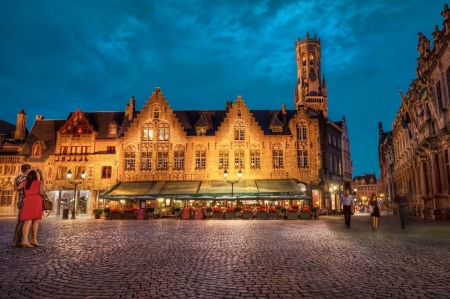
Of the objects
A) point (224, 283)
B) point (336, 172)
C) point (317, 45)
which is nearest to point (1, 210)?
point (336, 172)

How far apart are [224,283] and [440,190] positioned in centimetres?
2516

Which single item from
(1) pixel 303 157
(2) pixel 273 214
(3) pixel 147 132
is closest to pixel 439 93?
(2) pixel 273 214

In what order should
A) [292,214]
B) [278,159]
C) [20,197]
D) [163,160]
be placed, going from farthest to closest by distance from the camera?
1. [163,160]
2. [278,159]
3. [292,214]
4. [20,197]

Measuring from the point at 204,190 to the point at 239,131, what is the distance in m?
8.45

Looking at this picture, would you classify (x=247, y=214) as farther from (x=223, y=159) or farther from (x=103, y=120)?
(x=103, y=120)

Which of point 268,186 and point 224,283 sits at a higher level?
point 268,186

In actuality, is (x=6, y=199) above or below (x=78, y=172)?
below

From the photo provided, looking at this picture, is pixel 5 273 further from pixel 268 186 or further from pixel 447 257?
pixel 268 186

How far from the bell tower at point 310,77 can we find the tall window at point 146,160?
6939cm

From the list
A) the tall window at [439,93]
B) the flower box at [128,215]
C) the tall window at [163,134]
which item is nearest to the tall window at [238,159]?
the tall window at [163,134]

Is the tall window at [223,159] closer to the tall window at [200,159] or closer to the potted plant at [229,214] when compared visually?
the tall window at [200,159]

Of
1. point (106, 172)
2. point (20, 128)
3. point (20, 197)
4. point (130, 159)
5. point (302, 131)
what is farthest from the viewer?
point (20, 128)

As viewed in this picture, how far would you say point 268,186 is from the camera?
3591 cm

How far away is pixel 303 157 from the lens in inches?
1545
